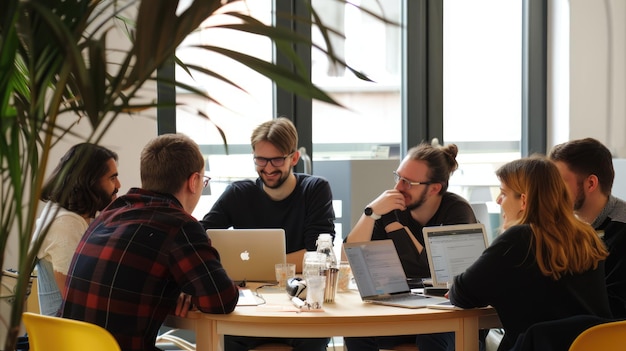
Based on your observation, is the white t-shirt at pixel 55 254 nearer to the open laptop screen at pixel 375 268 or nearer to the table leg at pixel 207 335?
the table leg at pixel 207 335

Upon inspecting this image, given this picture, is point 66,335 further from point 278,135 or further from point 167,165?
point 278,135

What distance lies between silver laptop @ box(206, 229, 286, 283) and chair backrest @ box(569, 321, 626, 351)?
4.68 feet

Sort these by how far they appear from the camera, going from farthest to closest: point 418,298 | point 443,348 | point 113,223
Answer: point 443,348 < point 418,298 < point 113,223

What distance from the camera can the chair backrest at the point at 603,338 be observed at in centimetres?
238

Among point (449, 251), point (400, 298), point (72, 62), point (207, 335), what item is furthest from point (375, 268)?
point (72, 62)

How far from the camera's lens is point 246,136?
5195 mm

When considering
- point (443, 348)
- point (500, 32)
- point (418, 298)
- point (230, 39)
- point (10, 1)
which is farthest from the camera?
point (500, 32)

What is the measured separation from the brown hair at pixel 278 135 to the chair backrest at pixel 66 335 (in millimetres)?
1692

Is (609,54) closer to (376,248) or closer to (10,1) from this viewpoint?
(376,248)

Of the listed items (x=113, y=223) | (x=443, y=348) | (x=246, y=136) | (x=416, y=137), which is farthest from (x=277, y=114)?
(x=113, y=223)

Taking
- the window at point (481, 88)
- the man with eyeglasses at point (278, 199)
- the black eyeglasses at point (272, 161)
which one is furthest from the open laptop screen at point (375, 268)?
the window at point (481, 88)

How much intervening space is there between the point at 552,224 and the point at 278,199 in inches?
65.3

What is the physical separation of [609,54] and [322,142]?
1.98 m

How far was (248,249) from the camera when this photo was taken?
11.4 feet
